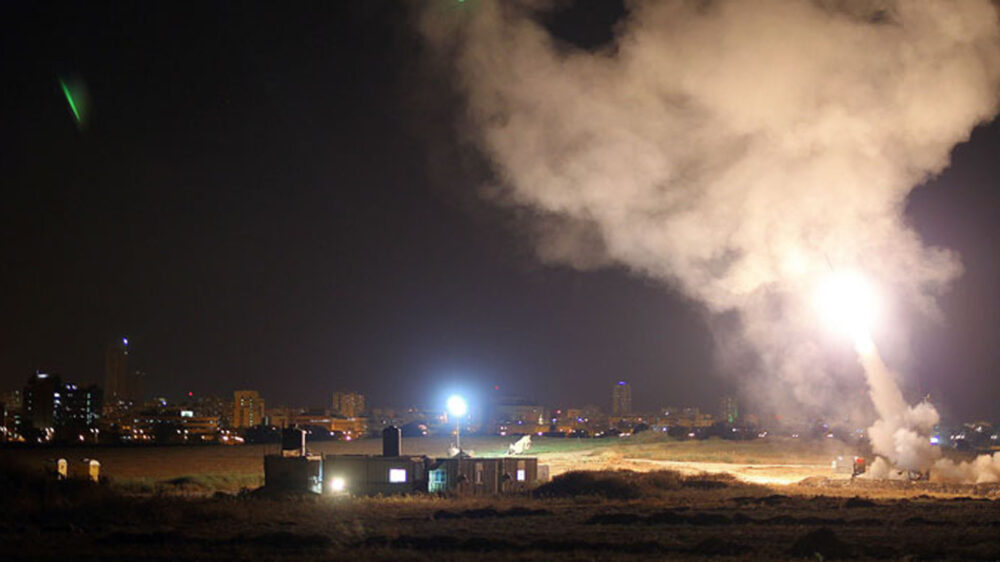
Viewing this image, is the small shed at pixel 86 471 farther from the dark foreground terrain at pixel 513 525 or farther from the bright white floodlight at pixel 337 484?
the bright white floodlight at pixel 337 484

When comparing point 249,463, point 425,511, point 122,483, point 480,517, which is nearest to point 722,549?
point 480,517

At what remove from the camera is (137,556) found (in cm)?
2328

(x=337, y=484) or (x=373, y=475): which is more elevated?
(x=373, y=475)

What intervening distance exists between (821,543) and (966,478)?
95.4ft

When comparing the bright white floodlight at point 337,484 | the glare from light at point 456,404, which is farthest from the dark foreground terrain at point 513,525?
the glare from light at point 456,404

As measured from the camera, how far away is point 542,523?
31.4 meters

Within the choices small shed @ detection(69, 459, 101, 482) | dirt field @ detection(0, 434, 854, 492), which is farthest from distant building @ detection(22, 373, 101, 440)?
small shed @ detection(69, 459, 101, 482)

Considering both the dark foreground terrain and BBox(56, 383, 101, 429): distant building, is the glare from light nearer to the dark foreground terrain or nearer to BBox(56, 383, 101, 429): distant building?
the dark foreground terrain

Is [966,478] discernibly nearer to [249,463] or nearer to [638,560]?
[638,560]

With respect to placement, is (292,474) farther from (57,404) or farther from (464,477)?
(57,404)

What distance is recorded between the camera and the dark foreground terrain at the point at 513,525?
24.1m

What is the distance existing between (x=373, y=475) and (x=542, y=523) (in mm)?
13223

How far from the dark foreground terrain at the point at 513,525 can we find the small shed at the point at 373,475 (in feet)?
9.86

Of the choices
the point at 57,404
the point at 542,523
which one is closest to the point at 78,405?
the point at 57,404
